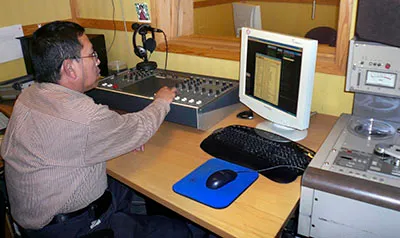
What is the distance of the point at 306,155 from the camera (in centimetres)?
132

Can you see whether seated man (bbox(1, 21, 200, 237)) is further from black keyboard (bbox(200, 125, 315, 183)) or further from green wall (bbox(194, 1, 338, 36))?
green wall (bbox(194, 1, 338, 36))

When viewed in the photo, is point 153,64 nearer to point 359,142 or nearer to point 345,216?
point 359,142

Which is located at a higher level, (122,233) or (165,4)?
(165,4)

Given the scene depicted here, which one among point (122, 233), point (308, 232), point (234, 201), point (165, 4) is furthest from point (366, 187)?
point (165, 4)

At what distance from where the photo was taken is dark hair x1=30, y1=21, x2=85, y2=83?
122 centimetres

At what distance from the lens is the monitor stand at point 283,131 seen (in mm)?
1479

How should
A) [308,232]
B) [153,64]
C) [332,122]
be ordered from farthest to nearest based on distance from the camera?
[153,64]
[332,122]
[308,232]

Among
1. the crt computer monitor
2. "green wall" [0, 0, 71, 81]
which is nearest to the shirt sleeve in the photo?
the crt computer monitor

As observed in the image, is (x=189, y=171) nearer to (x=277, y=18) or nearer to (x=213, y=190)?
(x=213, y=190)

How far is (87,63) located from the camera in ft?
4.30

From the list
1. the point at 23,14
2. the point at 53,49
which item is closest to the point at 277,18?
the point at 23,14

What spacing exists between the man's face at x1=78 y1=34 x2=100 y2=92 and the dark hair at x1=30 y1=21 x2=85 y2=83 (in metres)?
0.02

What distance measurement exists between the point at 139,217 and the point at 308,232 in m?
0.65

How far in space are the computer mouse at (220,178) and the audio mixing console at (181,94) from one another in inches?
14.1
